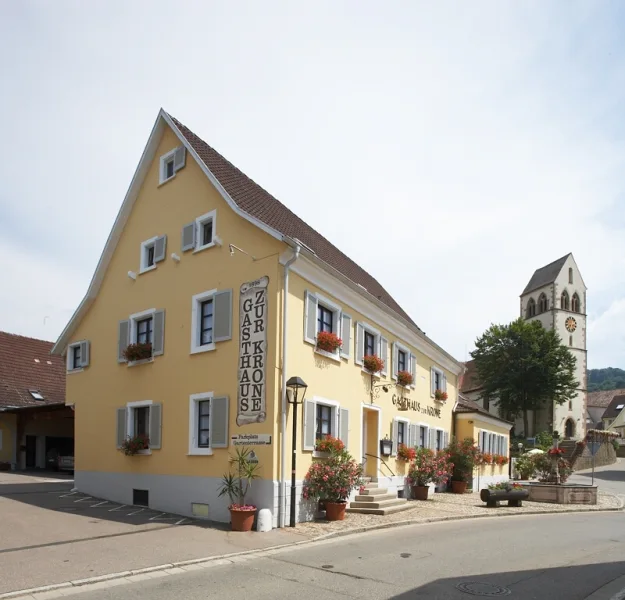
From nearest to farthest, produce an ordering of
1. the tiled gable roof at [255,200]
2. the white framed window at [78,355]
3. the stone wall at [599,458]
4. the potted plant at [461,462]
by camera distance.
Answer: the tiled gable roof at [255,200] → the white framed window at [78,355] → the potted plant at [461,462] → the stone wall at [599,458]

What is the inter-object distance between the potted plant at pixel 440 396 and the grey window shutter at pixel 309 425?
34.6 ft

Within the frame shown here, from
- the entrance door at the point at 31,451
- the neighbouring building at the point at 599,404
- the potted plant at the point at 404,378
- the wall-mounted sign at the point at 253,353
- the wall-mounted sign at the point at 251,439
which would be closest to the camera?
the wall-mounted sign at the point at 251,439

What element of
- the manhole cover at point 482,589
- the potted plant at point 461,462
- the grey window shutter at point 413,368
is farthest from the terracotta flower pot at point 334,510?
the potted plant at point 461,462

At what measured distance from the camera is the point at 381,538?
13.6 metres

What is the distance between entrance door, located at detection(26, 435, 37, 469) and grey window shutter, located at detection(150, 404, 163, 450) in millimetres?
15726

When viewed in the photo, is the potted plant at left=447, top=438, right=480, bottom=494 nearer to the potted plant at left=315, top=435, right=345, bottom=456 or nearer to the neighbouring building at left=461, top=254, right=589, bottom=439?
the potted plant at left=315, top=435, right=345, bottom=456

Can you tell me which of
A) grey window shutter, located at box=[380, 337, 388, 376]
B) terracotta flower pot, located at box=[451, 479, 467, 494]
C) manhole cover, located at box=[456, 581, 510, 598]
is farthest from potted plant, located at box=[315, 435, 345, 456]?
terracotta flower pot, located at box=[451, 479, 467, 494]

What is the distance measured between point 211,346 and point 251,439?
2.70 m

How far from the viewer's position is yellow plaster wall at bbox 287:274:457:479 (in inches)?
619

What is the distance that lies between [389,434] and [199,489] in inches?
279

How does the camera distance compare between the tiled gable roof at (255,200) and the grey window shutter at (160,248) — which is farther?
the grey window shutter at (160,248)

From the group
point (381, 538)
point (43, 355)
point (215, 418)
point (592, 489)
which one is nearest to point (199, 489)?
point (215, 418)

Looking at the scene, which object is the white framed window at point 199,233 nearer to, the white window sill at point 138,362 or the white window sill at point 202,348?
the white window sill at point 202,348

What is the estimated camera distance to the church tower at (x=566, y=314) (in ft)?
233
